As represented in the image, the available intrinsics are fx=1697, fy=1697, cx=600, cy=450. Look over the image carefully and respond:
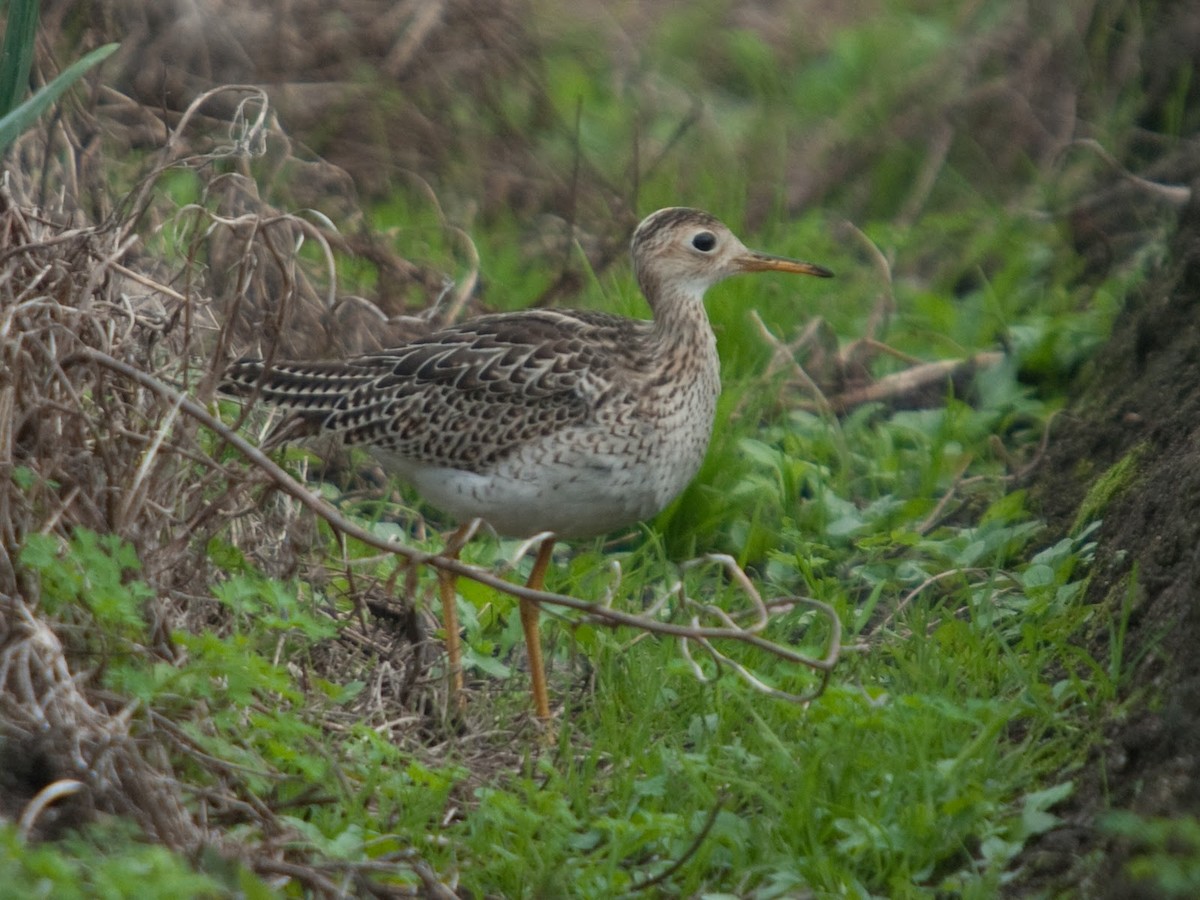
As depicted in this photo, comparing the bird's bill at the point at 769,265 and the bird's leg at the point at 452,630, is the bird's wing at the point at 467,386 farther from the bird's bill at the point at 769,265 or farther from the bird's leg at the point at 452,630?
the bird's bill at the point at 769,265

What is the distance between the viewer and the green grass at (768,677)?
12.8 feet

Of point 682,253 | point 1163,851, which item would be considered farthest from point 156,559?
point 1163,851

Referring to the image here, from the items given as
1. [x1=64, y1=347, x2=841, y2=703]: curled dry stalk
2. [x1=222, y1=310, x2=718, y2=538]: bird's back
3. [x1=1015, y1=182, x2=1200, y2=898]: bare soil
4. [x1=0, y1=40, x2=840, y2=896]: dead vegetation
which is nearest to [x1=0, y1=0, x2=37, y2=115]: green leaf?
[x1=0, y1=40, x2=840, y2=896]: dead vegetation

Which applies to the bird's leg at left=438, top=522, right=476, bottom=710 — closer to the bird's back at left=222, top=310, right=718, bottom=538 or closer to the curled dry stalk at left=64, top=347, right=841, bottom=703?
the bird's back at left=222, top=310, right=718, bottom=538

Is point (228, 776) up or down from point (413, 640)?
up

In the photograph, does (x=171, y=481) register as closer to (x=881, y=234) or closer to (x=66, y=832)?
(x=66, y=832)

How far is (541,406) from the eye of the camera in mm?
5441

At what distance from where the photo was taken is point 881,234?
8773 mm

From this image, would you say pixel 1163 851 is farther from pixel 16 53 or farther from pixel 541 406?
pixel 16 53

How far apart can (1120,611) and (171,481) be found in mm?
2482

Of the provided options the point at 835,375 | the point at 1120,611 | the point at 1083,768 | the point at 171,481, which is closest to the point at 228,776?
the point at 171,481

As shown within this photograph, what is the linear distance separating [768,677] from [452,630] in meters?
1.01

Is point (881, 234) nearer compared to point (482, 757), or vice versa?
point (482, 757)

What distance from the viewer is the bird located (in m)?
5.32
